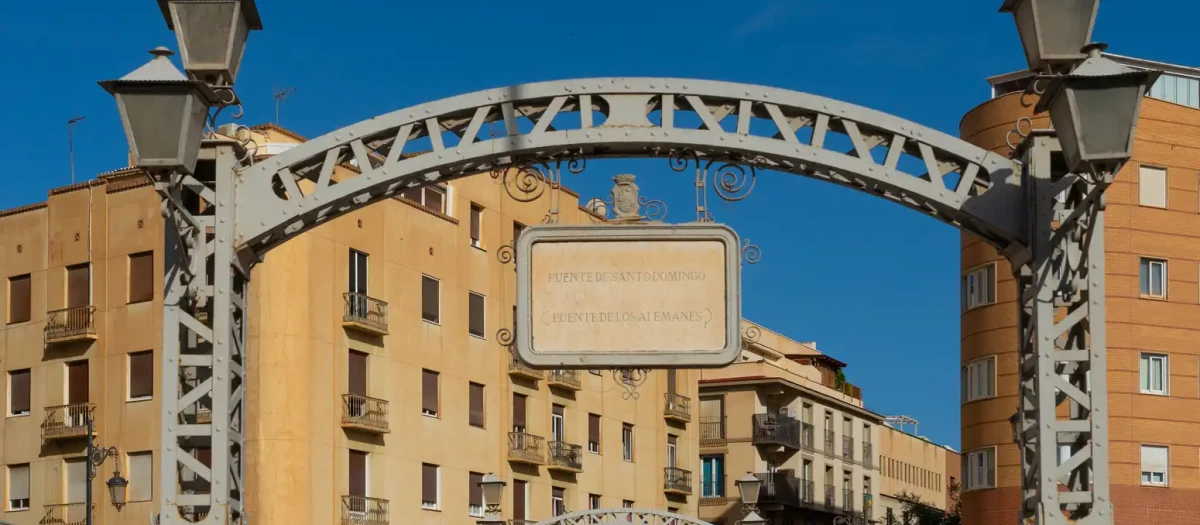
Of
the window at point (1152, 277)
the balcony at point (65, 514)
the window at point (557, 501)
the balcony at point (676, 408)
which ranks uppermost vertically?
the window at point (1152, 277)

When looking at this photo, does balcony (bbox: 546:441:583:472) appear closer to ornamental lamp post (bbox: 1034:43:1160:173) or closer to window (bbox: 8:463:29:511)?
window (bbox: 8:463:29:511)

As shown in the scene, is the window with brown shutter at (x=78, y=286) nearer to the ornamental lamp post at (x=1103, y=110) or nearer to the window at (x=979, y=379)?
the window at (x=979, y=379)

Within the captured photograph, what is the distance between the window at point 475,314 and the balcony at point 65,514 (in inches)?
425

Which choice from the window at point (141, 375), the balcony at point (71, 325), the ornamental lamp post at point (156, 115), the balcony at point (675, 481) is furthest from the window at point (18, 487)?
the ornamental lamp post at point (156, 115)

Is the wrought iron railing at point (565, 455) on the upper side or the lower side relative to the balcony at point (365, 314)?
lower

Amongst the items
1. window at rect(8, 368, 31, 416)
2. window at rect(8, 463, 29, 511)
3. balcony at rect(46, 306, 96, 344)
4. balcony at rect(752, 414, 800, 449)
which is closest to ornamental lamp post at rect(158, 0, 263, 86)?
balcony at rect(46, 306, 96, 344)

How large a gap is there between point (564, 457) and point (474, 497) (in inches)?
169

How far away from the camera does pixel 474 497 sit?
50.0 meters

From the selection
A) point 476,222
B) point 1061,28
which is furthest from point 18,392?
point 1061,28

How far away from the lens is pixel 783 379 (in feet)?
242

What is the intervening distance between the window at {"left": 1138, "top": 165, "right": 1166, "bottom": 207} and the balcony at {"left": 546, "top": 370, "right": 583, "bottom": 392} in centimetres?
1738

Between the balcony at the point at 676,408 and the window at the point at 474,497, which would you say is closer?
the window at the point at 474,497

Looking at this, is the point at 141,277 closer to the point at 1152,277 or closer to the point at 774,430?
the point at 1152,277

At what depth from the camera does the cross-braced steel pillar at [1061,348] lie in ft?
37.7
